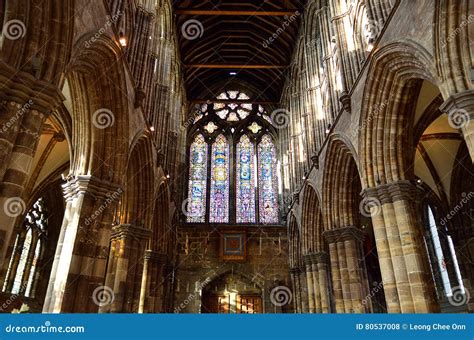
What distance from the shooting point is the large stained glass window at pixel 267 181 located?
2333 centimetres

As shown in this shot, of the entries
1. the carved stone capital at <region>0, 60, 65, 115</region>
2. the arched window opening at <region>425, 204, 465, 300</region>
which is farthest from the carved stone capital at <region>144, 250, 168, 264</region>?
the arched window opening at <region>425, 204, 465, 300</region>

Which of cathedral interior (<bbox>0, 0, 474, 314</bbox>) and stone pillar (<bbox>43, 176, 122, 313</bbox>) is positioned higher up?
cathedral interior (<bbox>0, 0, 474, 314</bbox>)

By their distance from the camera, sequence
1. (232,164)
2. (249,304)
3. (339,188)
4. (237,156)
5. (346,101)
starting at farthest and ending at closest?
(237,156), (232,164), (249,304), (339,188), (346,101)

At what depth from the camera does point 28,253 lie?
18250mm

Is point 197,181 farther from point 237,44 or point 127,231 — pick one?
point 127,231

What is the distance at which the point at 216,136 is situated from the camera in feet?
84.1

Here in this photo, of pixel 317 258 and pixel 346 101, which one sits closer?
pixel 346 101

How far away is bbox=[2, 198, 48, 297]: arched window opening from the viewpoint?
56.3 ft

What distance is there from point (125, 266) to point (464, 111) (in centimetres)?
1024

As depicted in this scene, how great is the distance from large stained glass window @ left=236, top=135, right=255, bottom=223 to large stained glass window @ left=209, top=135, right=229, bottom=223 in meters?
0.72

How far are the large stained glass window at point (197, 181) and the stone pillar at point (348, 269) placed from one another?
34.8ft

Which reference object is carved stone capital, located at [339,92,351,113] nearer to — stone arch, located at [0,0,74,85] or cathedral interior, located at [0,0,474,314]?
cathedral interior, located at [0,0,474,314]

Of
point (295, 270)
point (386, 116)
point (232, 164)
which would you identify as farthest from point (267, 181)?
point (386, 116)

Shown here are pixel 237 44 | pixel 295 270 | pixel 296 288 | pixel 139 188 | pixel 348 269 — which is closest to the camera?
pixel 348 269
